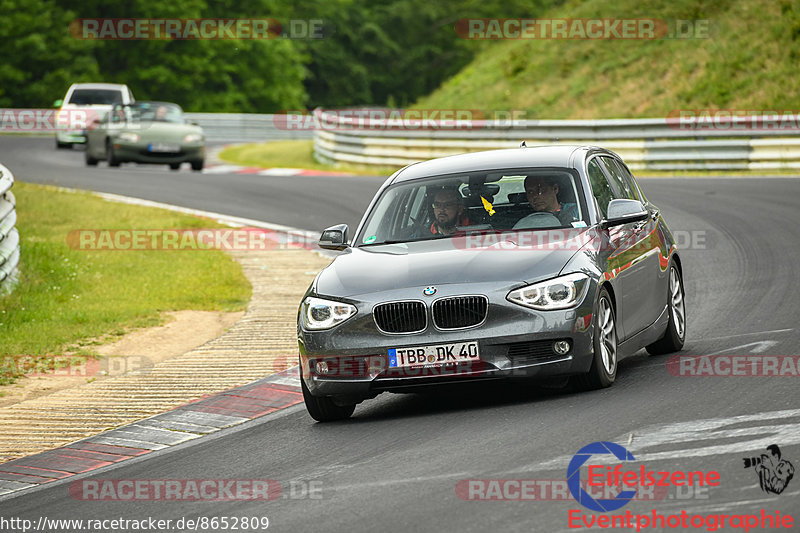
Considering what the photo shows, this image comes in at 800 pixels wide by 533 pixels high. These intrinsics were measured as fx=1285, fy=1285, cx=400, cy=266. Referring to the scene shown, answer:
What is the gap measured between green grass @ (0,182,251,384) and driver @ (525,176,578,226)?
4.54 metres

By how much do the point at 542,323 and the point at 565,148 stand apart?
7.20ft

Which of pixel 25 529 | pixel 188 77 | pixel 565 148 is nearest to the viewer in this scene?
pixel 25 529

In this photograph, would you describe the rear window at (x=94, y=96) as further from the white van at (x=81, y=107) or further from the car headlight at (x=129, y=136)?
the car headlight at (x=129, y=136)

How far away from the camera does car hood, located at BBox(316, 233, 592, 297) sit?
25.5ft

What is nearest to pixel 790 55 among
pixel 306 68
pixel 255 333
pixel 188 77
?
pixel 255 333

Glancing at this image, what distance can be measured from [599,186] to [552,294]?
5.69 ft

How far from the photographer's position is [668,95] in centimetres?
3225

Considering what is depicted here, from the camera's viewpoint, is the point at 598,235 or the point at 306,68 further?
the point at 306,68

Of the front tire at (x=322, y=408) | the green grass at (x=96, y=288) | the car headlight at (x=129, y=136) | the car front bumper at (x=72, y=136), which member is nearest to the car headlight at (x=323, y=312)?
the front tire at (x=322, y=408)

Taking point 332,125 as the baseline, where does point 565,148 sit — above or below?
above

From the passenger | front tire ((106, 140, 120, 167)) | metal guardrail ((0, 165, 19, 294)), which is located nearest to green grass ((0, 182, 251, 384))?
metal guardrail ((0, 165, 19, 294))

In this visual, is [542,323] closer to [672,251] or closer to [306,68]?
[672,251]

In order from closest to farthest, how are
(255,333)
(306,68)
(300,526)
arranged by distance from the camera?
(300,526) → (255,333) → (306,68)

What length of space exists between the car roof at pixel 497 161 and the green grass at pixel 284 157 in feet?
61.8
